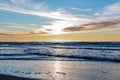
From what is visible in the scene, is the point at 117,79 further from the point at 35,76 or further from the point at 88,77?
the point at 35,76

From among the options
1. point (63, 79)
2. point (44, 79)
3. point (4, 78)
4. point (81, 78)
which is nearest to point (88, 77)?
point (81, 78)

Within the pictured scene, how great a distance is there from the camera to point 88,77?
13461 mm

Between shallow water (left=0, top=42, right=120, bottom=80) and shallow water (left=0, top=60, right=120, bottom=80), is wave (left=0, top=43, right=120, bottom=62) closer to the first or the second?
shallow water (left=0, top=42, right=120, bottom=80)

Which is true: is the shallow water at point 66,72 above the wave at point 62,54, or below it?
below

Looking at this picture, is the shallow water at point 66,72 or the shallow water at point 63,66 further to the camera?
the shallow water at point 63,66

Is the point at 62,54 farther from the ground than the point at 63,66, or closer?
farther from the ground

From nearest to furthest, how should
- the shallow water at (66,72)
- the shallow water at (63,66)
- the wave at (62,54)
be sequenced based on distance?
1. the shallow water at (66,72)
2. the shallow water at (63,66)
3. the wave at (62,54)

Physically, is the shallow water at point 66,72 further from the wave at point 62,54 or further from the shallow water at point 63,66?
the wave at point 62,54

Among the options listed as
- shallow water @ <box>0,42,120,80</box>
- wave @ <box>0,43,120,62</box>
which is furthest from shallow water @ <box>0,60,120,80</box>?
wave @ <box>0,43,120,62</box>

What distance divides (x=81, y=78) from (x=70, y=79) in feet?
2.20

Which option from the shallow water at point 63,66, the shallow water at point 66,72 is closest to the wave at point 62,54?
the shallow water at point 63,66

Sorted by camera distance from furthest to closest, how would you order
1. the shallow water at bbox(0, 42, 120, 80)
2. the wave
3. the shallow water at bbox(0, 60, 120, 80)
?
the wave → the shallow water at bbox(0, 42, 120, 80) → the shallow water at bbox(0, 60, 120, 80)

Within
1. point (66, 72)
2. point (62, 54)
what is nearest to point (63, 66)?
point (66, 72)

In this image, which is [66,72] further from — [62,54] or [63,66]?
[62,54]
